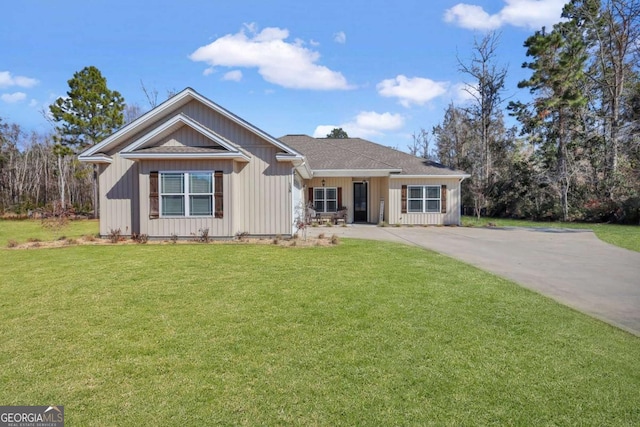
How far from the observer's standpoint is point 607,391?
302cm

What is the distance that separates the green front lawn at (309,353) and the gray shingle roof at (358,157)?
13.6 metres

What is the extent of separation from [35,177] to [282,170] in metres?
32.6

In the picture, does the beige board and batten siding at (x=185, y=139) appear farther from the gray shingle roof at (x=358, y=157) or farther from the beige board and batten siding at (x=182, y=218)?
the gray shingle roof at (x=358, y=157)

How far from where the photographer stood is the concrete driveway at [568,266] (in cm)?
549

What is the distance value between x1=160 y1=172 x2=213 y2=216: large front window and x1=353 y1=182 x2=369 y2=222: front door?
35.4 ft

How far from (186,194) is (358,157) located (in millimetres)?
11893

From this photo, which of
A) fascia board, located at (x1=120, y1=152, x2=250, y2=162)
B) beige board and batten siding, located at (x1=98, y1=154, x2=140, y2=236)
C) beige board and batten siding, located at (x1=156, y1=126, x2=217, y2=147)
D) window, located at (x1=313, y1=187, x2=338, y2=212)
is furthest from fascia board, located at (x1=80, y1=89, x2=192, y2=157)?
window, located at (x1=313, y1=187, x2=338, y2=212)

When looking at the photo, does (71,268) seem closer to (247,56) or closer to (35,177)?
(247,56)

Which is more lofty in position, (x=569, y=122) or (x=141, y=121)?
(x=569, y=122)

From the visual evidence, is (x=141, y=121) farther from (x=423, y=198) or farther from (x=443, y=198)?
(x=443, y=198)

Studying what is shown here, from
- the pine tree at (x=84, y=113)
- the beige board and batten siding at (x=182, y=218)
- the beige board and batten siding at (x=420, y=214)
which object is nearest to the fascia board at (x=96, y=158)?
the beige board and batten siding at (x=182, y=218)

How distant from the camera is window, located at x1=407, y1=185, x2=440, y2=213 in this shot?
774 inches

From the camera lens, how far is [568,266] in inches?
332
